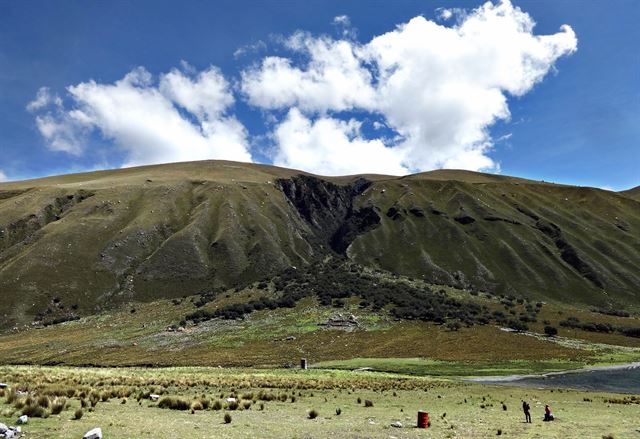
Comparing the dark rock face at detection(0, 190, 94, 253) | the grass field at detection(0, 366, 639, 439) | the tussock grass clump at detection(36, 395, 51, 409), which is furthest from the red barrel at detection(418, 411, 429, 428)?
the dark rock face at detection(0, 190, 94, 253)

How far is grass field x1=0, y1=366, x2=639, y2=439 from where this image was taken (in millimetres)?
21047

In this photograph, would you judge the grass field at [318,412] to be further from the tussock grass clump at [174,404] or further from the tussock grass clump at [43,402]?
the tussock grass clump at [43,402]

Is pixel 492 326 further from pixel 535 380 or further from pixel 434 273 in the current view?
pixel 434 273

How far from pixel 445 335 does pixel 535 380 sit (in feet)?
131

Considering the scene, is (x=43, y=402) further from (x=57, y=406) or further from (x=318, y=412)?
(x=318, y=412)

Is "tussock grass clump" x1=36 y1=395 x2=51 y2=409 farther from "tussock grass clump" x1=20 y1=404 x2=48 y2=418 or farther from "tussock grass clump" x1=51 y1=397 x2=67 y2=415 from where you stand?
"tussock grass clump" x1=20 y1=404 x2=48 y2=418

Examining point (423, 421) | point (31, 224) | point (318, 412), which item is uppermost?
point (31, 224)

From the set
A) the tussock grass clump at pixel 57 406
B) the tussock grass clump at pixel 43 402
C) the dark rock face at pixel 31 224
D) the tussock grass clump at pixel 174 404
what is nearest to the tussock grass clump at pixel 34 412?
the tussock grass clump at pixel 57 406

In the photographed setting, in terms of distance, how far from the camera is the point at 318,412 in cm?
2977

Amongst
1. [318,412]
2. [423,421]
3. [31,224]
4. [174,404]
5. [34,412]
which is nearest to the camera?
[34,412]

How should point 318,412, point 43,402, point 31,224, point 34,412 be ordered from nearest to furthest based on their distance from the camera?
point 34,412 < point 43,402 < point 318,412 < point 31,224

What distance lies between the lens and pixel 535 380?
217 ft

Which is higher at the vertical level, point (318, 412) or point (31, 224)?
point (31, 224)

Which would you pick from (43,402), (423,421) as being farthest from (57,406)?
(423,421)
